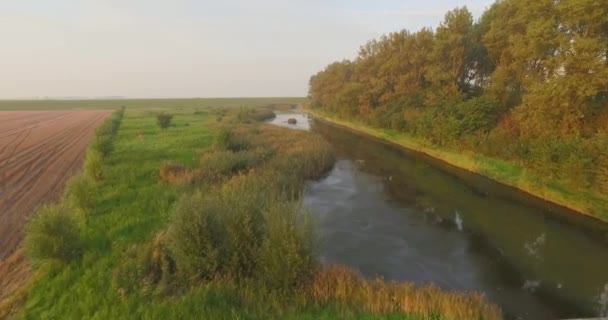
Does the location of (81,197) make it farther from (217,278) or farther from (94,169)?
(217,278)

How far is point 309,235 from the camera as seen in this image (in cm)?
1100

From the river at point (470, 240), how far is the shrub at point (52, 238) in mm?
8723

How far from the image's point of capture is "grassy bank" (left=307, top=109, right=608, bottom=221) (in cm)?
2122

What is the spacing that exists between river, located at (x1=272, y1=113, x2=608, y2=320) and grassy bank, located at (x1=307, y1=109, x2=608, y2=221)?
31.2 inches

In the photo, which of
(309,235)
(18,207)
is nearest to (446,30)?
(309,235)

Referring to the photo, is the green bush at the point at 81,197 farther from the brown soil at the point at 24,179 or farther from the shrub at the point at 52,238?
the shrub at the point at 52,238

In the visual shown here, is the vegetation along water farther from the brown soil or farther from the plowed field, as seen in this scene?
the plowed field

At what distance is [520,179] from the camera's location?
26.6m

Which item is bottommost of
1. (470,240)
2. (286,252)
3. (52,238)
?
(470,240)

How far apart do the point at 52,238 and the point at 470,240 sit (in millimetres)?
18191

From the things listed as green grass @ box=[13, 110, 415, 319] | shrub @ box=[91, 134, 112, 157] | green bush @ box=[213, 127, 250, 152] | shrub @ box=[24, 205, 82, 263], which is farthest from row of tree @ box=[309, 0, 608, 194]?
shrub @ box=[91, 134, 112, 157]

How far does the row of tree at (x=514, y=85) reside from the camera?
24531 millimetres

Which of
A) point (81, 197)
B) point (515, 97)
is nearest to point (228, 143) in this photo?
point (81, 197)

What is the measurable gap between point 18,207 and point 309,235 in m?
17.3
